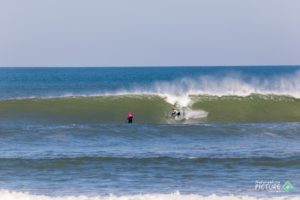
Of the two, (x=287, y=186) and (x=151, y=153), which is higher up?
(x=151, y=153)

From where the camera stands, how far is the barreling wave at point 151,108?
33250 mm

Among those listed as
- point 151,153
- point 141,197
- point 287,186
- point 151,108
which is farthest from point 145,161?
A: point 151,108

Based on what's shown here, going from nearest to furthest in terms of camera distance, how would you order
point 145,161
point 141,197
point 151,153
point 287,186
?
point 141,197
point 287,186
point 145,161
point 151,153

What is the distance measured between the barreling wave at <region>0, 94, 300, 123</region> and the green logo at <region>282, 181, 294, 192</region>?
1615 centimetres

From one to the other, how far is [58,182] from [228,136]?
32.5 ft

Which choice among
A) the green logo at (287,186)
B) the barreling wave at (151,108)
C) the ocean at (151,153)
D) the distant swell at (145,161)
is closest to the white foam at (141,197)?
the ocean at (151,153)

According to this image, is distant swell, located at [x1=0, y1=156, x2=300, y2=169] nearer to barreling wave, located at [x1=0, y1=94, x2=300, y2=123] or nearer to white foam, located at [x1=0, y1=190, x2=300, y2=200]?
white foam, located at [x1=0, y1=190, x2=300, y2=200]

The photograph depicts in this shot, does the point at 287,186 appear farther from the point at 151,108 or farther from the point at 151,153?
the point at 151,108

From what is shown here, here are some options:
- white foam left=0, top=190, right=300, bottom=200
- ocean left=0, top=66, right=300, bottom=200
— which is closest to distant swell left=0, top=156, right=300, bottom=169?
ocean left=0, top=66, right=300, bottom=200

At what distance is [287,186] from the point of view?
15586 millimetres

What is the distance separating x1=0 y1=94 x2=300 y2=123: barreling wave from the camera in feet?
109

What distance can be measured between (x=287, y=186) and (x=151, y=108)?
20.4 meters

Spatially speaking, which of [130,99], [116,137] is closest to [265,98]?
[130,99]

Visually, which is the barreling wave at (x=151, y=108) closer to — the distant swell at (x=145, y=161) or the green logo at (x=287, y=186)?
the distant swell at (x=145, y=161)
